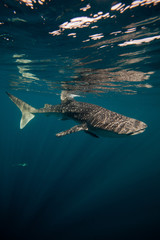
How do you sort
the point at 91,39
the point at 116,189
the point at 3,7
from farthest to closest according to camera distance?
the point at 116,189
the point at 91,39
the point at 3,7

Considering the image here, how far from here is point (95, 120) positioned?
200 inches

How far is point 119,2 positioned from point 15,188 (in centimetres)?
2250

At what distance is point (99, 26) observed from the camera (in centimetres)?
745

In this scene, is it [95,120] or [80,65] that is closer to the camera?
[95,120]

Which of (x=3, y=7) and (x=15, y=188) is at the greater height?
(x=3, y=7)

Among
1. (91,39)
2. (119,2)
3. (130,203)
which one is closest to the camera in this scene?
(119,2)

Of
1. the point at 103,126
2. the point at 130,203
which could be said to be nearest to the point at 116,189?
the point at 130,203

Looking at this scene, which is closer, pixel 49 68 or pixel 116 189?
pixel 49 68

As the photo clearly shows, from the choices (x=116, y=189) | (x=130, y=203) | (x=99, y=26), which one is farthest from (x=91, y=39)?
(x=116, y=189)

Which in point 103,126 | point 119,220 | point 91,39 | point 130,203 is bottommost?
point 130,203

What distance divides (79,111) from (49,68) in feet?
34.3

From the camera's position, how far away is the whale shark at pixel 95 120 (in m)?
4.01

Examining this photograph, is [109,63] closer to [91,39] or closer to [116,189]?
[91,39]

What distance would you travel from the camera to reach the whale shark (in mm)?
4012
